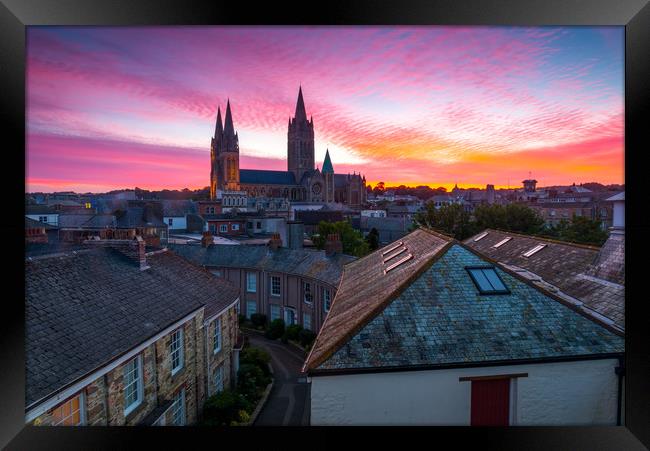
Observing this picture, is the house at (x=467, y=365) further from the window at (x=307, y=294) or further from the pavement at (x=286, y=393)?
the window at (x=307, y=294)

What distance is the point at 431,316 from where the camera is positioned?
24.7ft

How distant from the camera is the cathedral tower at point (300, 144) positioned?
97750mm

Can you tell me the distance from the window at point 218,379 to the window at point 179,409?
74.7 inches

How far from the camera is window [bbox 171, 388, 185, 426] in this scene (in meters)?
9.31

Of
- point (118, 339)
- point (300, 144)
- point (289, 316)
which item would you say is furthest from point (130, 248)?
point (300, 144)

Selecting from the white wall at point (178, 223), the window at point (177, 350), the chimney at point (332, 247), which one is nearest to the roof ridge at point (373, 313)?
the window at point (177, 350)

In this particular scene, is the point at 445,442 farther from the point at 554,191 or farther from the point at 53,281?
the point at 554,191

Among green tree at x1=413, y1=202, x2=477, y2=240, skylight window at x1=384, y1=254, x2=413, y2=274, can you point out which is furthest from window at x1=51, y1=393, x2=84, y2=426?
green tree at x1=413, y1=202, x2=477, y2=240

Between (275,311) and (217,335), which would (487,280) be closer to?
(217,335)

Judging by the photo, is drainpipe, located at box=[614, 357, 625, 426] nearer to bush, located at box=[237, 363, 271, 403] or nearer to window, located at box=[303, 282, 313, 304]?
bush, located at box=[237, 363, 271, 403]

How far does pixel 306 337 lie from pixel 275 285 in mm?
4419

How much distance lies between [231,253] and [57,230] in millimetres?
12611

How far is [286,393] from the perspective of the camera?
13367 millimetres

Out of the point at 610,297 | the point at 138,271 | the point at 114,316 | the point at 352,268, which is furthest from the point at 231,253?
the point at 610,297
